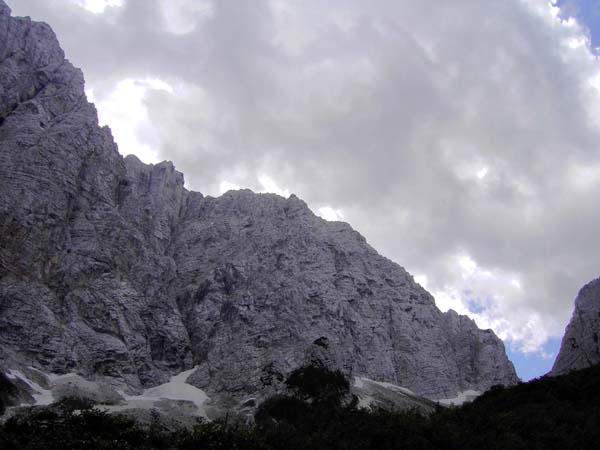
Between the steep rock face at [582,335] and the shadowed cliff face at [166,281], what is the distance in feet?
114

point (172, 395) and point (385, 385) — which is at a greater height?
point (385, 385)

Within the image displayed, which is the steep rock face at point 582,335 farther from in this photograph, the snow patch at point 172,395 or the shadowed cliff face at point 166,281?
the snow patch at point 172,395

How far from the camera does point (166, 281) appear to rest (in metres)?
134

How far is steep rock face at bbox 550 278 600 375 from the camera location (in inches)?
3954

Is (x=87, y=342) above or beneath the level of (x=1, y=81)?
beneath

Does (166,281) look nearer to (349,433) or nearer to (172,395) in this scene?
(172,395)

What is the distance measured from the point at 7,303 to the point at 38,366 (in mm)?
11522

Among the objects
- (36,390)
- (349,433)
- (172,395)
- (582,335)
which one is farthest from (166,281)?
(349,433)

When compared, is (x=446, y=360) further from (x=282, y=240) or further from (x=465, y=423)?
(x=465, y=423)

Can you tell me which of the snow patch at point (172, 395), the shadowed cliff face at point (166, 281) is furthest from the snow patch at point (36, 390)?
the snow patch at point (172, 395)

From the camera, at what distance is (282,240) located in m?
145

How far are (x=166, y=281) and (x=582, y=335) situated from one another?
8180 cm

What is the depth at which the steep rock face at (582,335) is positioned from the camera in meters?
100

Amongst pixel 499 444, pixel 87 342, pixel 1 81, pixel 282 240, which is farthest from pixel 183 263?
pixel 499 444
